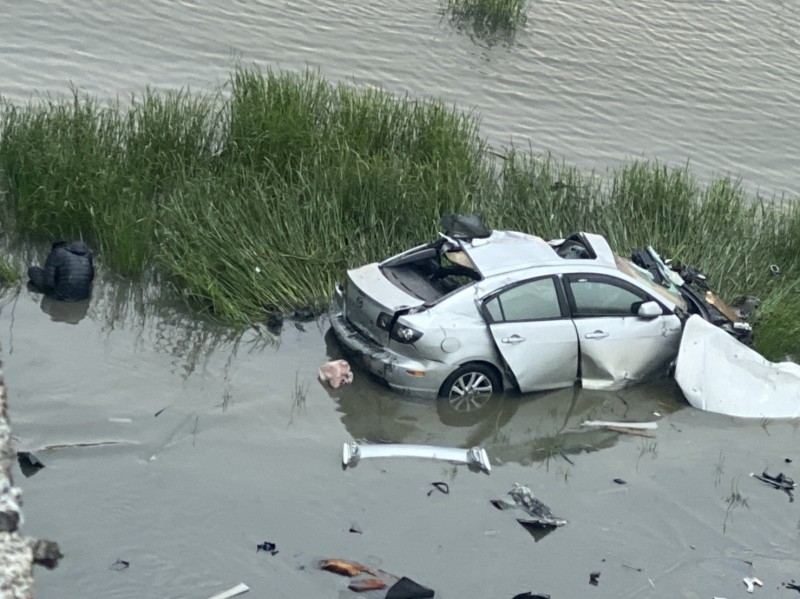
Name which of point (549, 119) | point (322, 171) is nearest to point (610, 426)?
point (322, 171)

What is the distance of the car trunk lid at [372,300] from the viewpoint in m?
11.1

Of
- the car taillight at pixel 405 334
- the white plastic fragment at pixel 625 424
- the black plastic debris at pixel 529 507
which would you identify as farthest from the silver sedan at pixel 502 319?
the black plastic debris at pixel 529 507

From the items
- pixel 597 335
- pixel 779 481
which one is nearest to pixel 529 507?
pixel 597 335

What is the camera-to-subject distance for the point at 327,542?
8883 mm

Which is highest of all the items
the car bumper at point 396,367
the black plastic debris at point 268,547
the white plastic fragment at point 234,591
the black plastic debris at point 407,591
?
the car bumper at point 396,367

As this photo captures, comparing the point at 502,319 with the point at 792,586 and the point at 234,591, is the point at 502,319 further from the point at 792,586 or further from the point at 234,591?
the point at 234,591

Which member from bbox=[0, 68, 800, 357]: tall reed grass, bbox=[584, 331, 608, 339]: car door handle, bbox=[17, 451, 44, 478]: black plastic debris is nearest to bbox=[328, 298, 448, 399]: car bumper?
bbox=[0, 68, 800, 357]: tall reed grass

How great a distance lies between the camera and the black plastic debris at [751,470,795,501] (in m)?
10.6

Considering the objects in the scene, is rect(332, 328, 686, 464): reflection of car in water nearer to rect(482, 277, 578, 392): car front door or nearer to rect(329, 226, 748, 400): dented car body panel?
rect(329, 226, 748, 400): dented car body panel

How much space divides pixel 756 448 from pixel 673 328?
1433 mm

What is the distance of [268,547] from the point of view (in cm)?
869

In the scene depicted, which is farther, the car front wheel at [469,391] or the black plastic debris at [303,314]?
the black plastic debris at [303,314]

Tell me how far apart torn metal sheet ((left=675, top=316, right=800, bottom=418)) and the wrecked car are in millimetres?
284

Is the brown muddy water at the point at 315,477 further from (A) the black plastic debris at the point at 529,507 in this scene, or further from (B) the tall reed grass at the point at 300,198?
(B) the tall reed grass at the point at 300,198
